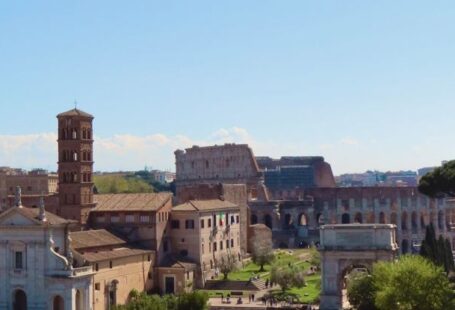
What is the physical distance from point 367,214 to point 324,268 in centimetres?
5499

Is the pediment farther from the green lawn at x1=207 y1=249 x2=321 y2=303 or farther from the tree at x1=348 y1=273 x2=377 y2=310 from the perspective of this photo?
the tree at x1=348 y1=273 x2=377 y2=310

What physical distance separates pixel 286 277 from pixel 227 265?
965 cm

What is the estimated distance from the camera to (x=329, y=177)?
153 meters

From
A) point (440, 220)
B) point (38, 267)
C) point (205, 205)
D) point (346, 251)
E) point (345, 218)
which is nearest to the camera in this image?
point (38, 267)

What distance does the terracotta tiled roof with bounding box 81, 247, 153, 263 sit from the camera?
5947cm

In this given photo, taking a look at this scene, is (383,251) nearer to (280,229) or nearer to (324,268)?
(324,268)

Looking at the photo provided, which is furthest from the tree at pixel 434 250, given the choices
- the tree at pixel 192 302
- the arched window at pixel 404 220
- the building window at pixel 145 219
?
the arched window at pixel 404 220

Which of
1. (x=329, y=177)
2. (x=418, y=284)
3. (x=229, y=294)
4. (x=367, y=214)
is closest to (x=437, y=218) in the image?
(x=367, y=214)

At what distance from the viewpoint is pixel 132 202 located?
70875mm

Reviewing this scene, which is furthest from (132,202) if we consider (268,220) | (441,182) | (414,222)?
(414,222)

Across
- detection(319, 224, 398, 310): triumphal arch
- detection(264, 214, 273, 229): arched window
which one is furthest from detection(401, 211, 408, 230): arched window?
detection(319, 224, 398, 310): triumphal arch

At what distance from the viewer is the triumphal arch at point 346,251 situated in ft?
193

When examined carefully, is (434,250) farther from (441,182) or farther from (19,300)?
(19,300)

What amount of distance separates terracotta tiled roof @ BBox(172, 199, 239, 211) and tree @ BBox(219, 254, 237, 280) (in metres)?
4.65
